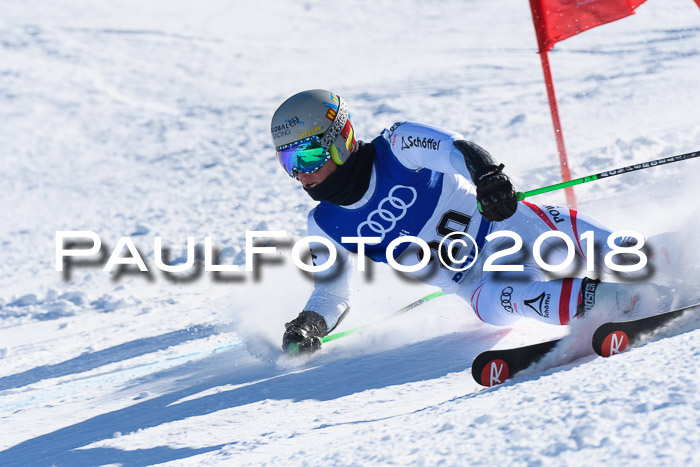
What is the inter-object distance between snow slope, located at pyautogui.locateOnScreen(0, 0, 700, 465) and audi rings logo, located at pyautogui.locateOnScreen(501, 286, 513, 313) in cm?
31

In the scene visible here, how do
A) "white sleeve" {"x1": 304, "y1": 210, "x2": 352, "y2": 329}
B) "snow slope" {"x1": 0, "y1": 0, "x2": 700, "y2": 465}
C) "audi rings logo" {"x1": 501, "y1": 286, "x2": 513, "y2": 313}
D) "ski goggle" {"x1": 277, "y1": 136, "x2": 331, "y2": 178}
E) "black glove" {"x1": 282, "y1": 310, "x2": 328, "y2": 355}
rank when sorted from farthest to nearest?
"white sleeve" {"x1": 304, "y1": 210, "x2": 352, "y2": 329}
"black glove" {"x1": 282, "y1": 310, "x2": 328, "y2": 355}
"ski goggle" {"x1": 277, "y1": 136, "x2": 331, "y2": 178}
"audi rings logo" {"x1": 501, "y1": 286, "x2": 513, "y2": 313}
"snow slope" {"x1": 0, "y1": 0, "x2": 700, "y2": 465}

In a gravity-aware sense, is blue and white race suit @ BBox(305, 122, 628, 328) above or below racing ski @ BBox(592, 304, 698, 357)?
above

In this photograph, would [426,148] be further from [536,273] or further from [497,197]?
[536,273]

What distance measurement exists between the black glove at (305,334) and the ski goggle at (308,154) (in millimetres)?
859

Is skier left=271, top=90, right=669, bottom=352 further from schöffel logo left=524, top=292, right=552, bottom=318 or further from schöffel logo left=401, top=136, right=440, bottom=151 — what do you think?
schöffel logo left=524, top=292, right=552, bottom=318

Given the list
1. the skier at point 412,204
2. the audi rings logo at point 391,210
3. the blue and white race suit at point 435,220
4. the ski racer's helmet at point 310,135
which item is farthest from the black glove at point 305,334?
the ski racer's helmet at point 310,135

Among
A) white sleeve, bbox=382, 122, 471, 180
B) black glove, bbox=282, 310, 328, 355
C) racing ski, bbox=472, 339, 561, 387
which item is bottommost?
racing ski, bbox=472, 339, 561, 387

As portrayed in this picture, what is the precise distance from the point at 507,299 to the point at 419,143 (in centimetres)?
78

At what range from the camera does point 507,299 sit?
10.1 feet

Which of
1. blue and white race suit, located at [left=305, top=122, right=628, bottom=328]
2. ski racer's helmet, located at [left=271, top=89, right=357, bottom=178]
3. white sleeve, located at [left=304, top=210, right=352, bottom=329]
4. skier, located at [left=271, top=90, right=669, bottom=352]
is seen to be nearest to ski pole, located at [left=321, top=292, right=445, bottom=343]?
white sleeve, located at [left=304, top=210, right=352, bottom=329]

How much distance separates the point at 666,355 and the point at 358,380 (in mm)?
1653

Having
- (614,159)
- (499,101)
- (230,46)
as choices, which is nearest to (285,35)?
(230,46)

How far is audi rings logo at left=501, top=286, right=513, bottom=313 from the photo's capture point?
309 centimetres

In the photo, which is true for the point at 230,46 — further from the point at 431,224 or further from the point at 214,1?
the point at 431,224
